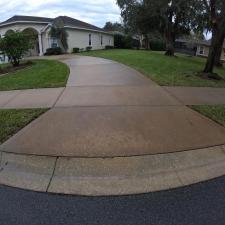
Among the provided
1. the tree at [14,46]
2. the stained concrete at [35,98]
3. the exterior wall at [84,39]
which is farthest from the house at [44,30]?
the stained concrete at [35,98]

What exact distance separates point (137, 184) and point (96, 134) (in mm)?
1741

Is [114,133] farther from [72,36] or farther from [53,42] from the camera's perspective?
[72,36]

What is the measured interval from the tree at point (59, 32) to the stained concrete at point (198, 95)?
83.8 ft

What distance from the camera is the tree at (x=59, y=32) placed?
3300 centimetres

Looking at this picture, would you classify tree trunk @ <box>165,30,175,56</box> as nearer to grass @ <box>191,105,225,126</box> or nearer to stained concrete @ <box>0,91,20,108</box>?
stained concrete @ <box>0,91,20,108</box>

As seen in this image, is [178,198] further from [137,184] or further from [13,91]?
[13,91]

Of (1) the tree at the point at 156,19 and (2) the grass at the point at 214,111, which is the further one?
(1) the tree at the point at 156,19

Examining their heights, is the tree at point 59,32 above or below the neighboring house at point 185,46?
above

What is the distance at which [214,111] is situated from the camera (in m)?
7.32

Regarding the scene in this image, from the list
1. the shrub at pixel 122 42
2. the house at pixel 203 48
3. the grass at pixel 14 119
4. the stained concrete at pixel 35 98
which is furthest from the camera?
the house at pixel 203 48

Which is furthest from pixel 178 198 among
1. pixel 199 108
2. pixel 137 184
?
pixel 199 108

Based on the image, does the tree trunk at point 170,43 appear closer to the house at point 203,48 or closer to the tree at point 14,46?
the tree at point 14,46

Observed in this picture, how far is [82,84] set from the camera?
1062cm

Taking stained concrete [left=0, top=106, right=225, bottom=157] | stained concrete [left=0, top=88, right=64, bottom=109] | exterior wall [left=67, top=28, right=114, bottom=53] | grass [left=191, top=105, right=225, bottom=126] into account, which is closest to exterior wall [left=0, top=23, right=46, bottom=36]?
exterior wall [left=67, top=28, right=114, bottom=53]
